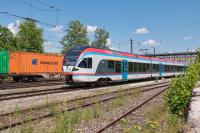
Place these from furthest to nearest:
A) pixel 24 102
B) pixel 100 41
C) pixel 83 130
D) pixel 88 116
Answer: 1. pixel 100 41
2. pixel 24 102
3. pixel 88 116
4. pixel 83 130

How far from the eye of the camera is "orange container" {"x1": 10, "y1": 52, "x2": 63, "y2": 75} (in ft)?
91.0

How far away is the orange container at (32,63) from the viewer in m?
27.7

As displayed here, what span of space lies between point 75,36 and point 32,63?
202ft

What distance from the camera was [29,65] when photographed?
94.8 ft

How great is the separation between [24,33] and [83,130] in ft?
222

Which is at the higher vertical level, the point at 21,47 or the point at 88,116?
the point at 21,47

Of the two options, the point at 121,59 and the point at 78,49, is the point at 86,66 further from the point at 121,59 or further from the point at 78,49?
the point at 121,59

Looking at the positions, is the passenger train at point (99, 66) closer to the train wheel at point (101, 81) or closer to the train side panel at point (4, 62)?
the train wheel at point (101, 81)

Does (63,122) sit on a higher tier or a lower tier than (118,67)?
lower

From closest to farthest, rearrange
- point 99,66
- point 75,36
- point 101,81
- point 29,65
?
point 99,66
point 101,81
point 29,65
point 75,36

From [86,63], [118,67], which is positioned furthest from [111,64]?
[86,63]

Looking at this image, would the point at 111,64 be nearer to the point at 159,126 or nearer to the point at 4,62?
the point at 4,62

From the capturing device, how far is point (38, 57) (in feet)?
100

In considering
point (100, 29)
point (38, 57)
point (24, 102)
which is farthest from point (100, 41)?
point (24, 102)
